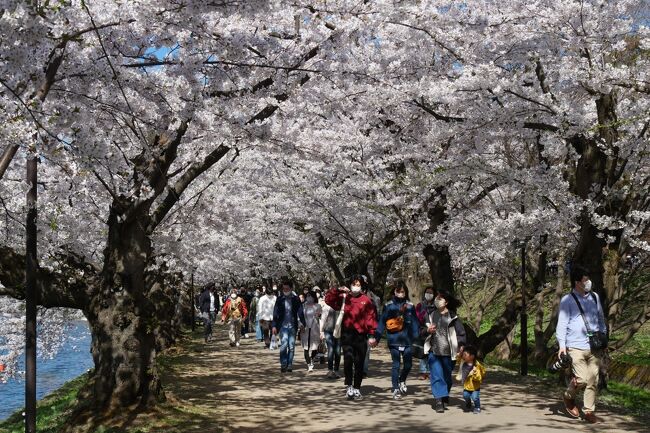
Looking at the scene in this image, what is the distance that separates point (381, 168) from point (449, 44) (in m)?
7.14

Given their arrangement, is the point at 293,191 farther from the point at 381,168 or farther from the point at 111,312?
the point at 111,312

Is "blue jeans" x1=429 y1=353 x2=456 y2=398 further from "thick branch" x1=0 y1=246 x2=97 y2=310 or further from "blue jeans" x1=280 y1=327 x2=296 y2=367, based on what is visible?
"blue jeans" x1=280 y1=327 x2=296 y2=367

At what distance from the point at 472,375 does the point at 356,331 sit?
7.05 ft

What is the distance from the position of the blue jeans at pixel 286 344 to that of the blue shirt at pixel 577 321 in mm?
7697

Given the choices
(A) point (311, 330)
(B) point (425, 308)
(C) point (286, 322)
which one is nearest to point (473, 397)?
(B) point (425, 308)

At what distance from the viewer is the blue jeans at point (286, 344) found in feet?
52.1

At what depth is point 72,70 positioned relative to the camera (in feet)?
25.1

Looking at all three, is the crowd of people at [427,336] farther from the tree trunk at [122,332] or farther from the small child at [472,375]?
the tree trunk at [122,332]

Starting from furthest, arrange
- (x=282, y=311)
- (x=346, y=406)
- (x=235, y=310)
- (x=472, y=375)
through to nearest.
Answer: (x=235, y=310) → (x=282, y=311) → (x=346, y=406) → (x=472, y=375)

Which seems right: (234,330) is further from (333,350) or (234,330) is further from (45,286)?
(45,286)

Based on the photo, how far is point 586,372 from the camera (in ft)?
29.2

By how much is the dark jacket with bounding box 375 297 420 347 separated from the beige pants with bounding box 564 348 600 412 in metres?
3.28

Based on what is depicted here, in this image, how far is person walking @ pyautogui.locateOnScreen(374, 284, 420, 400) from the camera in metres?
11.7

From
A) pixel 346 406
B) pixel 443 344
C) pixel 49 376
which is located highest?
pixel 443 344
